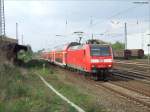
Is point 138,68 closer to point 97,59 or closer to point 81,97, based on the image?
point 97,59

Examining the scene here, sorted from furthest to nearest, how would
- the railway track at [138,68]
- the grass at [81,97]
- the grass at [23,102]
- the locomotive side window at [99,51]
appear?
the railway track at [138,68]
the locomotive side window at [99,51]
the grass at [81,97]
the grass at [23,102]

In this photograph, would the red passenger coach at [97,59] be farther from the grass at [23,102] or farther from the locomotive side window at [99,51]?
the grass at [23,102]

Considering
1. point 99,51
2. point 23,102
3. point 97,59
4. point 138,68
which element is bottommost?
point 138,68

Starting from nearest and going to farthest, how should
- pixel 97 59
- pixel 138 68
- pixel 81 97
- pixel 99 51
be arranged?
pixel 81 97, pixel 97 59, pixel 99 51, pixel 138 68

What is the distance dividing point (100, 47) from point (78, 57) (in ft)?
15.0

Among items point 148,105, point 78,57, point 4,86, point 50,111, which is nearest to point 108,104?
point 148,105

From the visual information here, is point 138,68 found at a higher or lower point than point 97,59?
lower

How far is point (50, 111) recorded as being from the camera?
1292 centimetres

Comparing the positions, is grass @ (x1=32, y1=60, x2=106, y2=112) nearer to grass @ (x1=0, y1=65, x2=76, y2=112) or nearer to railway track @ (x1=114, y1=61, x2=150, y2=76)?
grass @ (x1=0, y1=65, x2=76, y2=112)

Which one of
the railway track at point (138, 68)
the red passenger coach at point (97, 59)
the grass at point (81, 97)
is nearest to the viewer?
the grass at point (81, 97)

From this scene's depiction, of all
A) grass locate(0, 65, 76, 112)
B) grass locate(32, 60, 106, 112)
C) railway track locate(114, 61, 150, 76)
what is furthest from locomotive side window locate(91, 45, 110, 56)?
grass locate(0, 65, 76, 112)

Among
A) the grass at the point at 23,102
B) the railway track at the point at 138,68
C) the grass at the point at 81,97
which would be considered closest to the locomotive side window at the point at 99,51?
the grass at the point at 81,97

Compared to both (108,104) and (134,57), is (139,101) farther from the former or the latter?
(134,57)

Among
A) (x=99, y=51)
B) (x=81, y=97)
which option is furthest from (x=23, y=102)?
(x=99, y=51)
